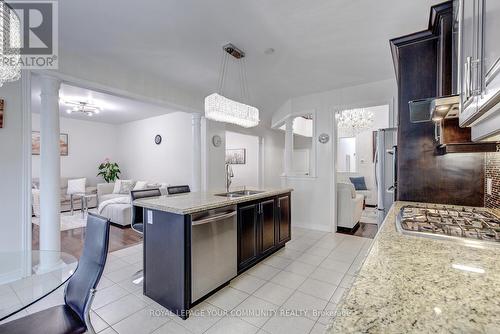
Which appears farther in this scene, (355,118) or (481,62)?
(355,118)

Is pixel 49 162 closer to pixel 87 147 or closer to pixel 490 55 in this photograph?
pixel 490 55

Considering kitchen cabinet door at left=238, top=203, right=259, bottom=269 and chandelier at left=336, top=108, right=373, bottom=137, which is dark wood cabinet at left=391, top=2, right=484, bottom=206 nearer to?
kitchen cabinet door at left=238, top=203, right=259, bottom=269

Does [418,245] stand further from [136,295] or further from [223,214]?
[136,295]

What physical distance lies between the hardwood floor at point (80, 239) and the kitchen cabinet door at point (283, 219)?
7.67 ft

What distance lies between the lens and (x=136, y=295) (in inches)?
88.7

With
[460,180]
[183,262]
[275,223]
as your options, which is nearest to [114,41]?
[183,262]

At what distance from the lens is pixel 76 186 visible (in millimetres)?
6129

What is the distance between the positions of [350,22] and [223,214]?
226cm

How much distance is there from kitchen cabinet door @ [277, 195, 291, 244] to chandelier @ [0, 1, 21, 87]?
284cm

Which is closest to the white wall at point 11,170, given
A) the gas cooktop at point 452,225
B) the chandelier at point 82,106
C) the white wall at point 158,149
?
the chandelier at point 82,106

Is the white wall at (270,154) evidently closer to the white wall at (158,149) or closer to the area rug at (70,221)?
the white wall at (158,149)

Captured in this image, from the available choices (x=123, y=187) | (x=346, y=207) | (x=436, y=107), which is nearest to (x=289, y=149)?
(x=346, y=207)

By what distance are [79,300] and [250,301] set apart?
1.36 meters

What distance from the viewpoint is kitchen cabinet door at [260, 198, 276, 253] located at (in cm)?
288
